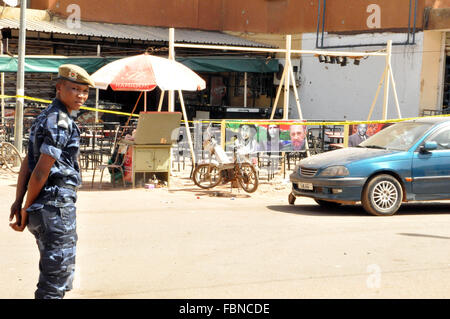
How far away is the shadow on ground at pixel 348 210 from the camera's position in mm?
10938

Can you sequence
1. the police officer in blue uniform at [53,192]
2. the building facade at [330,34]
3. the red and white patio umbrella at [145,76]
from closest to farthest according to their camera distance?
the police officer in blue uniform at [53,192], the red and white patio umbrella at [145,76], the building facade at [330,34]

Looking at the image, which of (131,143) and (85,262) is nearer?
(85,262)

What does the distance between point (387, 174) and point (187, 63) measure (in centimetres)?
1305

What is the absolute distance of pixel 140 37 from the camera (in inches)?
953

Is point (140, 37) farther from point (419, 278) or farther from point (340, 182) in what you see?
point (419, 278)

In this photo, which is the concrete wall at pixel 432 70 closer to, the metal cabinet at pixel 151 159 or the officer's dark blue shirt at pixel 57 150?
the metal cabinet at pixel 151 159

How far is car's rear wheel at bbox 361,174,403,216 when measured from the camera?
1055 centimetres

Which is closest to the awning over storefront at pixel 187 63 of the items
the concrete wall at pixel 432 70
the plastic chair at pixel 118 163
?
the plastic chair at pixel 118 163

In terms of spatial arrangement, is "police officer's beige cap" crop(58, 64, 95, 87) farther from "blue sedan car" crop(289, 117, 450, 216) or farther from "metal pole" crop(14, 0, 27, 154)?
"metal pole" crop(14, 0, 27, 154)

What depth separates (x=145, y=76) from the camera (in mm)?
13258

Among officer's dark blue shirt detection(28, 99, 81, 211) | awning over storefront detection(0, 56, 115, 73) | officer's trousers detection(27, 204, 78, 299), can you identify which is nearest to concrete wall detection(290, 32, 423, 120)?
awning over storefront detection(0, 56, 115, 73)

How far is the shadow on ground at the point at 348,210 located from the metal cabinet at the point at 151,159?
2732mm
